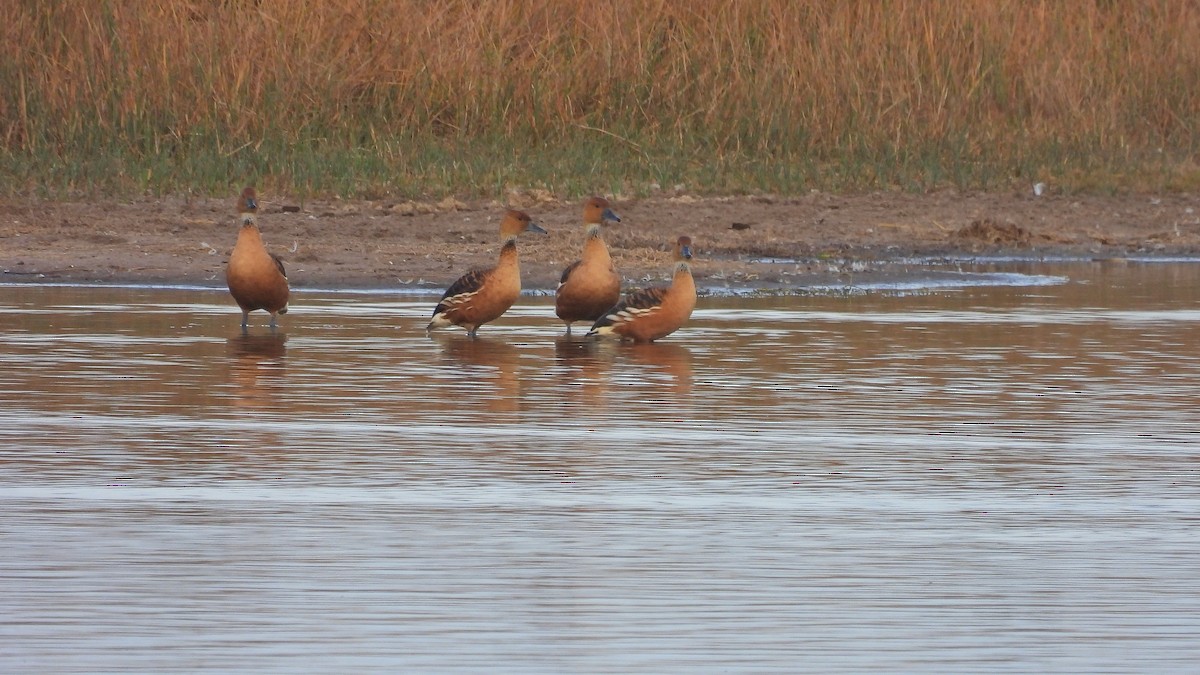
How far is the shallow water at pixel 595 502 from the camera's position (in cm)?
489

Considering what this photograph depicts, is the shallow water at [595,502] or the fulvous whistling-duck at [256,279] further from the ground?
the fulvous whistling-duck at [256,279]

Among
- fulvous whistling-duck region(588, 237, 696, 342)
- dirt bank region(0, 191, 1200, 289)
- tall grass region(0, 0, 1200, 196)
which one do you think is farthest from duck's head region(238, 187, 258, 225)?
tall grass region(0, 0, 1200, 196)

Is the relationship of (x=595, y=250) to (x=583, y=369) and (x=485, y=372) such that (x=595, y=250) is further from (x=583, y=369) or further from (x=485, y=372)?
(x=485, y=372)

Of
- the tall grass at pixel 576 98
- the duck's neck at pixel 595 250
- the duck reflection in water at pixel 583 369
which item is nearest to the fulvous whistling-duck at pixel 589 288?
the duck's neck at pixel 595 250

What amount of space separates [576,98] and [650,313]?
9.75 metres

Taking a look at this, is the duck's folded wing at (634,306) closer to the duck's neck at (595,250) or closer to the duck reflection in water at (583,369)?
the duck reflection in water at (583,369)

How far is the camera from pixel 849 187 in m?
19.5

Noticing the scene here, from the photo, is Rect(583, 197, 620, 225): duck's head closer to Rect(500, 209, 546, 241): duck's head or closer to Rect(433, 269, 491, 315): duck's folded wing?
Rect(500, 209, 546, 241): duck's head

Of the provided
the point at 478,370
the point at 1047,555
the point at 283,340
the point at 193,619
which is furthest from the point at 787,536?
the point at 283,340

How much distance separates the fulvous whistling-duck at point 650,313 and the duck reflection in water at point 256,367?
5.04 feet

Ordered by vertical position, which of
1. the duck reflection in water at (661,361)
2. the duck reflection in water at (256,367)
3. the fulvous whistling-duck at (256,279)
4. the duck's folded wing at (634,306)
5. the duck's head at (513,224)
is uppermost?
the duck's head at (513,224)

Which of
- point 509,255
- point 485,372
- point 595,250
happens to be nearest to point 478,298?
point 509,255

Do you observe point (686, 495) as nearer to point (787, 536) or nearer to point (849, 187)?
point (787, 536)

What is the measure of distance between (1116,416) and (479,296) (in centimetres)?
383
